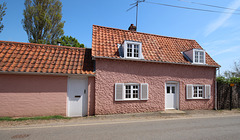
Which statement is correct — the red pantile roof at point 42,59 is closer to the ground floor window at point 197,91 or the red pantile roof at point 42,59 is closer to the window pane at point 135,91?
the window pane at point 135,91

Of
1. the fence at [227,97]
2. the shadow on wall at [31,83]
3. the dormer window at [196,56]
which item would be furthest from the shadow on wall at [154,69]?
the shadow on wall at [31,83]

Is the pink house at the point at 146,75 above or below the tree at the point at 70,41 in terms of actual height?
below

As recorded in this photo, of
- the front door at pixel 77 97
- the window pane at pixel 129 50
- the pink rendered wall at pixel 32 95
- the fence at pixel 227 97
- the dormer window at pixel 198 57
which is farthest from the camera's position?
the fence at pixel 227 97

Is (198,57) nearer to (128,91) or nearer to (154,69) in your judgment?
(154,69)

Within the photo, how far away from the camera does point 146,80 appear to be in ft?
34.0

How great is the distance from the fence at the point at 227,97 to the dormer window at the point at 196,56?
282cm

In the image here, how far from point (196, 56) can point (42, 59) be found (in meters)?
12.5

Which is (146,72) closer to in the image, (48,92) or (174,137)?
(174,137)

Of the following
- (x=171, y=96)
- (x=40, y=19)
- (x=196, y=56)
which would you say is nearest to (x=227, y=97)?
(x=196, y=56)

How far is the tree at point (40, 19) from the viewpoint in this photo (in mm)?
19719

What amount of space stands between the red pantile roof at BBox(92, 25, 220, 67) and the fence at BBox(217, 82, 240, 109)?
235 centimetres

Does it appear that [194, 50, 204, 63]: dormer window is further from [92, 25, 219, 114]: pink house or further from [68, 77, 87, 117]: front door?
[68, 77, 87, 117]: front door

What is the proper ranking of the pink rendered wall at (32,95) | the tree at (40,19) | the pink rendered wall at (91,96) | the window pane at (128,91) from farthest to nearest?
the tree at (40,19) < the window pane at (128,91) < the pink rendered wall at (91,96) < the pink rendered wall at (32,95)

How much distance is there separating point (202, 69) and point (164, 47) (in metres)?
3.86
